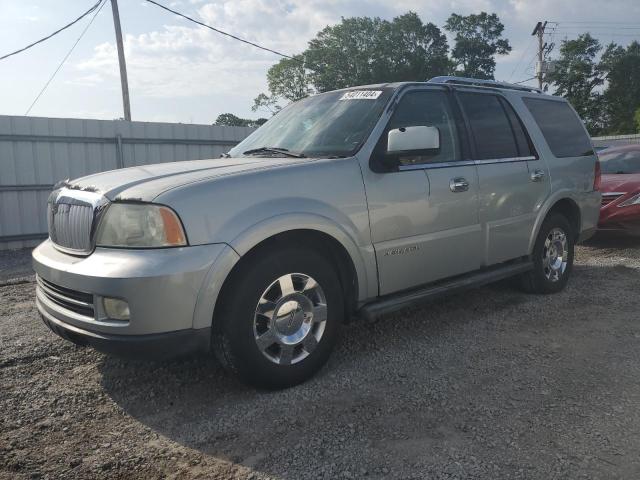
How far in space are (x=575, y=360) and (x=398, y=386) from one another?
4.32 feet

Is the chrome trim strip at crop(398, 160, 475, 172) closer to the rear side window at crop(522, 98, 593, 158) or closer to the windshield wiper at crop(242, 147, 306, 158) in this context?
the windshield wiper at crop(242, 147, 306, 158)

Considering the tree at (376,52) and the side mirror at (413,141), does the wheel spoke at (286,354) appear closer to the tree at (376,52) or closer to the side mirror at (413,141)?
the side mirror at (413,141)

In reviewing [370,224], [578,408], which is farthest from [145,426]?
[578,408]

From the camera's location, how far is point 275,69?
57.7 m

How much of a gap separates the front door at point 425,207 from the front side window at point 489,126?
0.72 ft

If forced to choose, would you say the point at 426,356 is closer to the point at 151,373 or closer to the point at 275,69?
the point at 151,373

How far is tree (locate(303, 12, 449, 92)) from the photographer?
55594mm

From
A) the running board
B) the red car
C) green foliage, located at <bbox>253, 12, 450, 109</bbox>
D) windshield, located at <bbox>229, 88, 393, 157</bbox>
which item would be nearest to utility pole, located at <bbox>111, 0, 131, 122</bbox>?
windshield, located at <bbox>229, 88, 393, 157</bbox>

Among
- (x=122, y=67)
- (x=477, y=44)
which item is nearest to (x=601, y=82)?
(x=477, y=44)

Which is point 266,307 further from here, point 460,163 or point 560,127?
point 560,127

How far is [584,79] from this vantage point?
182ft

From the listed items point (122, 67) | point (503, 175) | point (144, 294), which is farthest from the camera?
point (122, 67)

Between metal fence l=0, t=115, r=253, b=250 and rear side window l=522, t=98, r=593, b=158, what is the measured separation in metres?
7.41

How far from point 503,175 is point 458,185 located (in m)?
0.67
